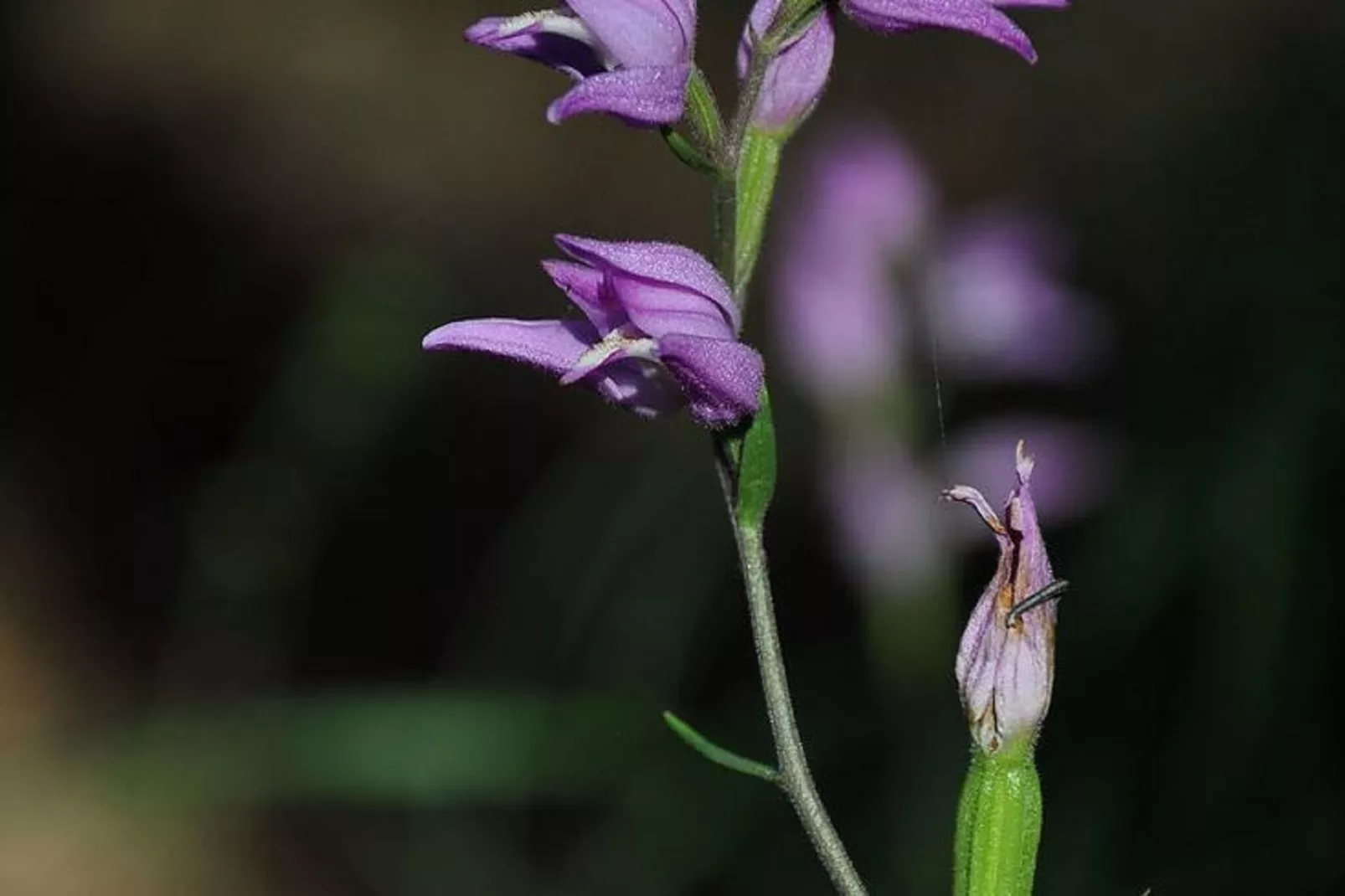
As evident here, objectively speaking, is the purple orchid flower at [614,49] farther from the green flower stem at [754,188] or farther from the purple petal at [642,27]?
the green flower stem at [754,188]

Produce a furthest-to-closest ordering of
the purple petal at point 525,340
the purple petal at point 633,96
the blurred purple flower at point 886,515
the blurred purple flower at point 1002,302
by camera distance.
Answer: the blurred purple flower at point 1002,302 → the blurred purple flower at point 886,515 → the purple petal at point 525,340 → the purple petal at point 633,96

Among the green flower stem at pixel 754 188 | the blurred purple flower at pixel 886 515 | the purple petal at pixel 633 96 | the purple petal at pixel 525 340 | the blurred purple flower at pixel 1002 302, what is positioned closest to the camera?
the purple petal at pixel 633 96

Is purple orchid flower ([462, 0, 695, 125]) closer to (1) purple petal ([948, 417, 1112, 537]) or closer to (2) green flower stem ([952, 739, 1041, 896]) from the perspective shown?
(2) green flower stem ([952, 739, 1041, 896])

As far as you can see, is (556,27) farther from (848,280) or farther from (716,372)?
(848,280)

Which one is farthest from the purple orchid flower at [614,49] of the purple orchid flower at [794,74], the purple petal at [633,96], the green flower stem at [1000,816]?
the green flower stem at [1000,816]

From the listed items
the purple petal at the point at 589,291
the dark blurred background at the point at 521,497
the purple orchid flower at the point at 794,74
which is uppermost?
the purple orchid flower at the point at 794,74

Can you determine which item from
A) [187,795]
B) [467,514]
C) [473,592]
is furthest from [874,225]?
[467,514]

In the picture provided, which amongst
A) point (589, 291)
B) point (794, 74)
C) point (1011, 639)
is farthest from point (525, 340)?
point (1011, 639)
